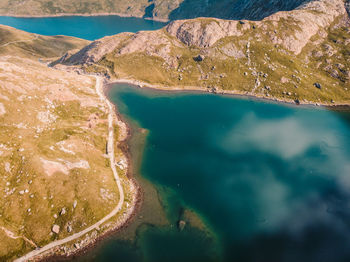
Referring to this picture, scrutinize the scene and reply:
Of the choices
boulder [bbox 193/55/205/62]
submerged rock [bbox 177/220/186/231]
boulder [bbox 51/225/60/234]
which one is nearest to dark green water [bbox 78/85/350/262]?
submerged rock [bbox 177/220/186/231]

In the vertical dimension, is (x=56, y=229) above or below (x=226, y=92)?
below

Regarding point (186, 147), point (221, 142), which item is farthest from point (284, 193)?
point (186, 147)

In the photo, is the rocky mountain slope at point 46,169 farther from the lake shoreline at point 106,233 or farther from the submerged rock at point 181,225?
the submerged rock at point 181,225

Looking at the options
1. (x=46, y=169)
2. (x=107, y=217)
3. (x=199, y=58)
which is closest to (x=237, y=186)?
(x=107, y=217)

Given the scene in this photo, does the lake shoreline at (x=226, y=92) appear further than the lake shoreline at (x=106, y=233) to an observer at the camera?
Yes

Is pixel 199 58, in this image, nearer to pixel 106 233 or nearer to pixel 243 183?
pixel 243 183

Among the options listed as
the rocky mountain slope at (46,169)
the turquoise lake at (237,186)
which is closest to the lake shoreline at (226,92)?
the turquoise lake at (237,186)

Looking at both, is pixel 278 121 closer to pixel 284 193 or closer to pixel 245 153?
pixel 245 153
